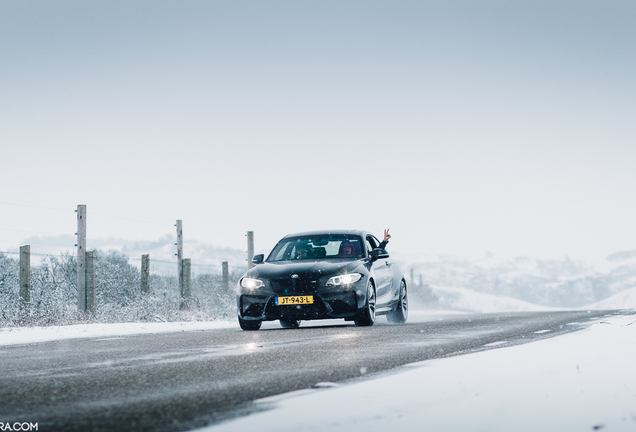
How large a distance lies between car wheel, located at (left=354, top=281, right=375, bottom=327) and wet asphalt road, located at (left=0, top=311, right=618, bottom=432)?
152cm

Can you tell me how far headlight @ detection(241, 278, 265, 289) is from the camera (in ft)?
38.2

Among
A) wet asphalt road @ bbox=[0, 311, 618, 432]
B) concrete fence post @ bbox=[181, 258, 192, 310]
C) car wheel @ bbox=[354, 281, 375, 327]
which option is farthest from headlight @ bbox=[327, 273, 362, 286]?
concrete fence post @ bbox=[181, 258, 192, 310]

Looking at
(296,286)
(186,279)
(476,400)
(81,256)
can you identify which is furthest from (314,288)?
(186,279)

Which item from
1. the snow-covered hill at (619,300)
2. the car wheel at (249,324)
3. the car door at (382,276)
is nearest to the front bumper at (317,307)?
the car wheel at (249,324)

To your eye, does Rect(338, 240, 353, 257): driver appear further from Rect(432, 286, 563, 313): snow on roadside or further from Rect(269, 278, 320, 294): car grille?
Rect(432, 286, 563, 313): snow on roadside

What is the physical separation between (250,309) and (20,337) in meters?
3.82

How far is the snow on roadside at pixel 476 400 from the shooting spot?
3.34m

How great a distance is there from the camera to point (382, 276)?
13.0 meters

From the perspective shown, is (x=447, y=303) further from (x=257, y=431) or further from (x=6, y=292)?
(x=257, y=431)

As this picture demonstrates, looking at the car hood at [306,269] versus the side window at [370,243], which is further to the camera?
the side window at [370,243]

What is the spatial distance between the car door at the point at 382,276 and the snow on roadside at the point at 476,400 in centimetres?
679

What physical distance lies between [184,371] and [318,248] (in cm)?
726

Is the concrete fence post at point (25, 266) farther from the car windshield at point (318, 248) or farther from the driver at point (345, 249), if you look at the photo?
the driver at point (345, 249)

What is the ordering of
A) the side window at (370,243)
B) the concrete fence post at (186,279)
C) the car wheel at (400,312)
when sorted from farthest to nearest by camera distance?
1. the concrete fence post at (186,279)
2. the car wheel at (400,312)
3. the side window at (370,243)
